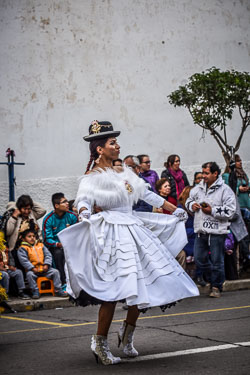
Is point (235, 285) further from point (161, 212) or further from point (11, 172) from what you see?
point (11, 172)

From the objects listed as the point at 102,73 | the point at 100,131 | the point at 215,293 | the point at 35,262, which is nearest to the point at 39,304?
the point at 35,262

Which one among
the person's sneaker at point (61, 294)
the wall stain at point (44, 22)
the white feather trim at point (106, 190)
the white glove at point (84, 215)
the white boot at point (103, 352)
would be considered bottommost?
the person's sneaker at point (61, 294)

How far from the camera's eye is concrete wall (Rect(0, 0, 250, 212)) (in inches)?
672

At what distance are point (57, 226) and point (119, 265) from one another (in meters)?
6.13

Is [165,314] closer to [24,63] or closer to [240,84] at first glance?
[240,84]

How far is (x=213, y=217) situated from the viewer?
1139cm

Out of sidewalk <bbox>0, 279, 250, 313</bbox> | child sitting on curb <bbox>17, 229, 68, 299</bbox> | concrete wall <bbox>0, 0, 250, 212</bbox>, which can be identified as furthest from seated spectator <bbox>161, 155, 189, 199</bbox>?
concrete wall <bbox>0, 0, 250, 212</bbox>

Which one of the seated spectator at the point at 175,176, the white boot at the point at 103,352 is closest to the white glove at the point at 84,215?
the white boot at the point at 103,352

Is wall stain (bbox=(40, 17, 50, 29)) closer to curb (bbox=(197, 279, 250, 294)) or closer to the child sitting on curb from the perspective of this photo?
the child sitting on curb

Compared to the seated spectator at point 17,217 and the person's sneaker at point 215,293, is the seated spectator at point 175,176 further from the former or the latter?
the seated spectator at point 17,217

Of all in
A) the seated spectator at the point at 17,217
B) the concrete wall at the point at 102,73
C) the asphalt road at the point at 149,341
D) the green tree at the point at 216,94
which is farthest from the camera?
the concrete wall at the point at 102,73

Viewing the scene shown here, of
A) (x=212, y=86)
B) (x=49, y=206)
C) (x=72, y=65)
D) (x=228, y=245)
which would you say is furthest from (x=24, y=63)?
(x=228, y=245)

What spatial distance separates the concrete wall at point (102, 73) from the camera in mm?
17062

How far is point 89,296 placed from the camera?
253 inches
